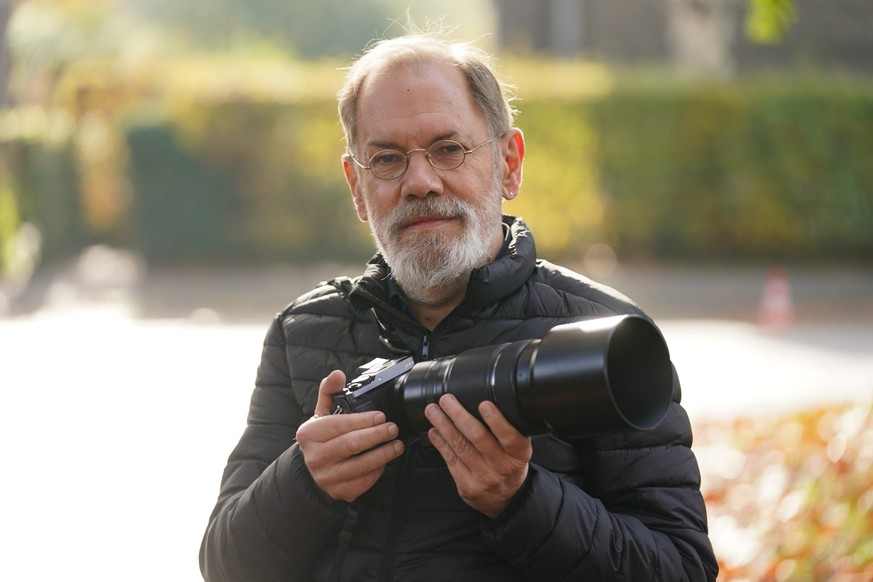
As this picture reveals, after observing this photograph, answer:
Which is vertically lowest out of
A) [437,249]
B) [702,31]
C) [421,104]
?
[437,249]

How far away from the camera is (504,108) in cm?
280

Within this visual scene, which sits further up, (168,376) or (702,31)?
(702,31)

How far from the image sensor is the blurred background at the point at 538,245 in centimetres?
626

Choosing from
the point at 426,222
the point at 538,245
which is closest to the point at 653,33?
the point at 538,245

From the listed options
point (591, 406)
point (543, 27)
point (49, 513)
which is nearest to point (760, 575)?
point (591, 406)

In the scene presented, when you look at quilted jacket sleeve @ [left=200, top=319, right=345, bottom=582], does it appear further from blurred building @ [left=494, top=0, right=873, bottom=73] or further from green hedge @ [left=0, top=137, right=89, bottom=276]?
blurred building @ [left=494, top=0, right=873, bottom=73]

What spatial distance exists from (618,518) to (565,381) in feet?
1.69

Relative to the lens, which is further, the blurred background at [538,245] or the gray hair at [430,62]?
the blurred background at [538,245]

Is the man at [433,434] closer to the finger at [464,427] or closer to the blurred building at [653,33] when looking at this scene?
the finger at [464,427]

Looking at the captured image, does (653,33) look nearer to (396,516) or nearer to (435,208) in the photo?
(435,208)

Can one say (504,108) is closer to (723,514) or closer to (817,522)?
(817,522)

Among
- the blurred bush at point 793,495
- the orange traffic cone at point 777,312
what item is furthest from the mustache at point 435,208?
the orange traffic cone at point 777,312

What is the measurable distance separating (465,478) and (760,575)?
2.56m

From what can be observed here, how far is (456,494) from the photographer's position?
2504 millimetres
